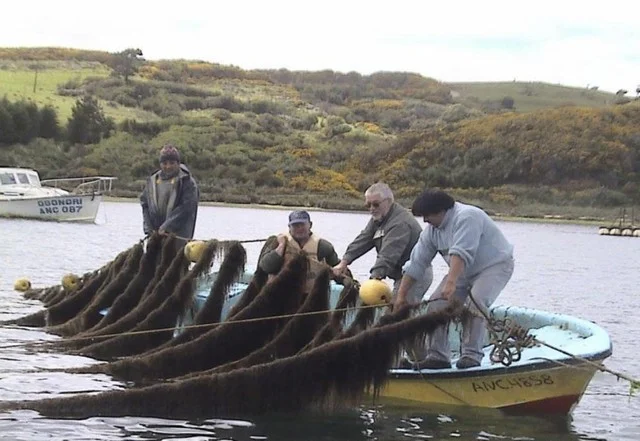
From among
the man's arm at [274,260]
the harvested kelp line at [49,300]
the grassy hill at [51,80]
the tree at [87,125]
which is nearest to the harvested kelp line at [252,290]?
the man's arm at [274,260]

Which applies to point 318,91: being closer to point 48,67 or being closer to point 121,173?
point 48,67

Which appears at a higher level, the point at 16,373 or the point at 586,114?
the point at 586,114

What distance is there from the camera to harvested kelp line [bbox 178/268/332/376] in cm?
1101

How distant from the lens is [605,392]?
14094mm

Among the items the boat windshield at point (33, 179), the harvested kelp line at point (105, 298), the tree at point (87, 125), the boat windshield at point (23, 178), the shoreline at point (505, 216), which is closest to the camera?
the harvested kelp line at point (105, 298)

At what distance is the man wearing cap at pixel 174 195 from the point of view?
15.0 m

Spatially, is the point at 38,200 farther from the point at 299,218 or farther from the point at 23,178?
the point at 299,218

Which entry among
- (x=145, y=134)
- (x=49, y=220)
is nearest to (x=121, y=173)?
(x=145, y=134)

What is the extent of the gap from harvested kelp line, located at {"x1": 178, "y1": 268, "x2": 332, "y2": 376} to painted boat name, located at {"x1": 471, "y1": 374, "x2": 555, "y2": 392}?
5.38 feet

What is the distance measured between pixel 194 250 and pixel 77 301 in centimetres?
336

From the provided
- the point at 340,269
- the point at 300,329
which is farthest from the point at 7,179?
the point at 300,329

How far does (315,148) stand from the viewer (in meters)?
89.1

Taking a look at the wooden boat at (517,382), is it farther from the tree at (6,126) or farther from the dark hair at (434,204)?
the tree at (6,126)

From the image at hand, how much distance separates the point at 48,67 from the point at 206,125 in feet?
98.4
